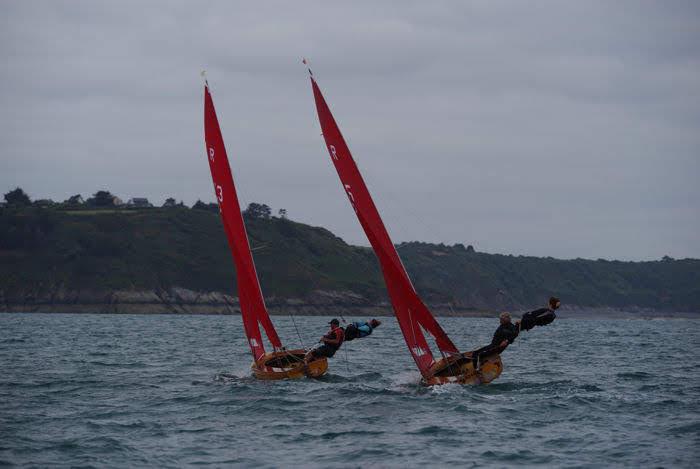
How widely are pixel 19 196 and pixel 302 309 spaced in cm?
7054

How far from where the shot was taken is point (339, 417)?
22.1m

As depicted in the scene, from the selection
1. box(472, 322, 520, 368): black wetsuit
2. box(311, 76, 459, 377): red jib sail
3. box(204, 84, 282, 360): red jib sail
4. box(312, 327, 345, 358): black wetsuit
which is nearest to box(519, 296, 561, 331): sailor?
box(472, 322, 520, 368): black wetsuit

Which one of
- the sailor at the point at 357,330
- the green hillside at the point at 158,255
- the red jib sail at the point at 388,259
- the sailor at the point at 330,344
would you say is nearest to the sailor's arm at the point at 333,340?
the sailor at the point at 330,344

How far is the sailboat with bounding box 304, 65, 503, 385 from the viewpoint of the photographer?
27109 millimetres

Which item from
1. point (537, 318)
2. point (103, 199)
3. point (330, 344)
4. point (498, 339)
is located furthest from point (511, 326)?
point (103, 199)

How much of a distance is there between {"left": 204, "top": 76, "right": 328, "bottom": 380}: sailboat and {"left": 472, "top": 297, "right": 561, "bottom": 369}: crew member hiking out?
518 cm

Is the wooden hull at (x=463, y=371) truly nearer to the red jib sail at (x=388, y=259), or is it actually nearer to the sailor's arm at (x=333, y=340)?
the red jib sail at (x=388, y=259)

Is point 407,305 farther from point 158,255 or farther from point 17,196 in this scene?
point 17,196

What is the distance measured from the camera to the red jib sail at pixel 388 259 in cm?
2709

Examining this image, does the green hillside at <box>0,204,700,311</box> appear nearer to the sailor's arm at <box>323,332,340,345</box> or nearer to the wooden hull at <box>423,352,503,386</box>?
the sailor's arm at <box>323,332,340,345</box>

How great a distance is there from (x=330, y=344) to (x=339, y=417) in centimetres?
683

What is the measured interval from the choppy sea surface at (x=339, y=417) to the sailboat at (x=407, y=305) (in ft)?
2.11

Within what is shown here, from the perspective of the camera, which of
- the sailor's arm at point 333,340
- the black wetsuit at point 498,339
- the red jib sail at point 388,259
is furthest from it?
the sailor's arm at point 333,340

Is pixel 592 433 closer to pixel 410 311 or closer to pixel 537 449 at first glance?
pixel 537 449
